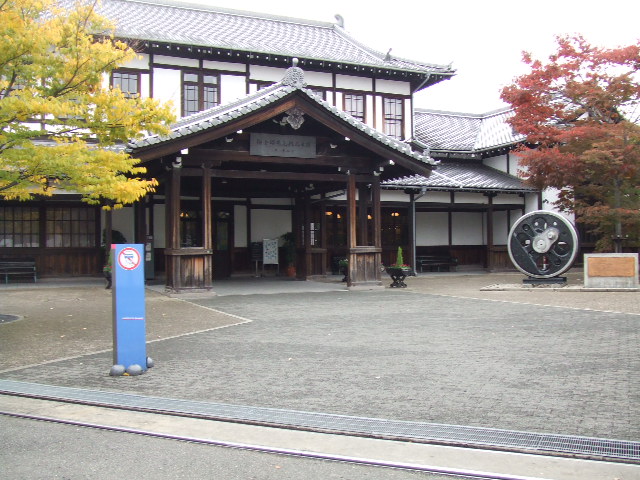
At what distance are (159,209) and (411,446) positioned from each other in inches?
716

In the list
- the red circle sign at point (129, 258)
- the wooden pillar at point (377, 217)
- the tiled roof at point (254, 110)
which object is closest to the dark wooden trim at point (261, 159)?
the wooden pillar at point (377, 217)

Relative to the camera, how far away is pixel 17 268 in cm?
1972

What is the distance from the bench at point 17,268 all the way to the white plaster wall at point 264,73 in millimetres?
10025

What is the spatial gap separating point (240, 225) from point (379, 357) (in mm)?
15931

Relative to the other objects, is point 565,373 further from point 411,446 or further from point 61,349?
point 61,349

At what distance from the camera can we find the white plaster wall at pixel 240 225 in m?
23.1

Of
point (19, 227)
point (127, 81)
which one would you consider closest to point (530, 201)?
point (127, 81)

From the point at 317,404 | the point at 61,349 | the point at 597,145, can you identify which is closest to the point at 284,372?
the point at 317,404

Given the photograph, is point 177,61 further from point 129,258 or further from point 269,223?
point 129,258

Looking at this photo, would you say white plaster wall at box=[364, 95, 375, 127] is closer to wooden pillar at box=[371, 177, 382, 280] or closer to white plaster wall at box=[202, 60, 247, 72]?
white plaster wall at box=[202, 60, 247, 72]

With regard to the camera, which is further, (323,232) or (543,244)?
(323,232)

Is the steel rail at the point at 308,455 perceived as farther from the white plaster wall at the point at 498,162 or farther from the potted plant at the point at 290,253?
the white plaster wall at the point at 498,162

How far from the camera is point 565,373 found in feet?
22.5

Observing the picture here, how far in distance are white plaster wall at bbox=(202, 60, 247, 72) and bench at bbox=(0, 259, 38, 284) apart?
354 inches
